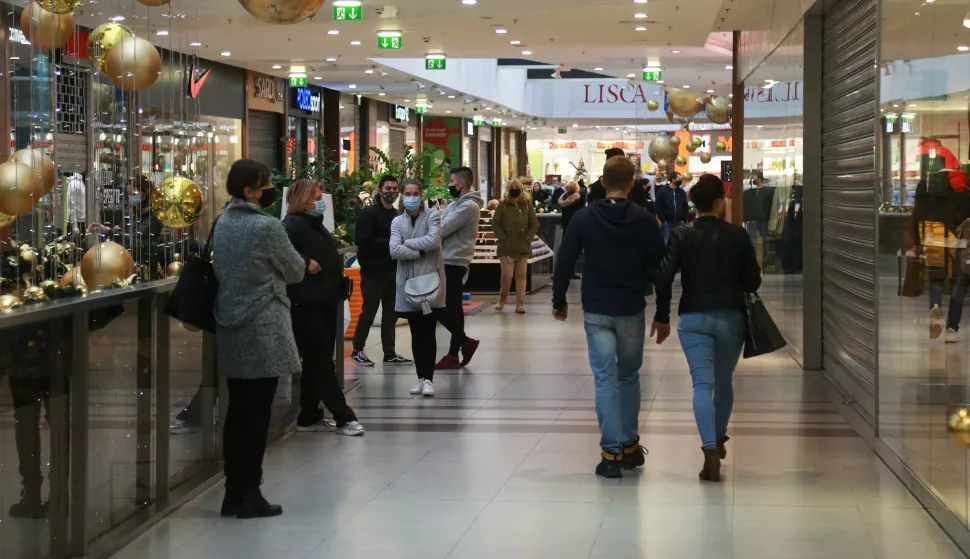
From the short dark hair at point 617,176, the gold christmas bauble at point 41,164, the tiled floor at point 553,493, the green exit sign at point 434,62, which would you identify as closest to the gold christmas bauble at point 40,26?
the gold christmas bauble at point 41,164

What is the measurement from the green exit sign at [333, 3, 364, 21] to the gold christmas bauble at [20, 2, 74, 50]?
31.1ft

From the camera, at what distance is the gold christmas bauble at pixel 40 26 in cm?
468

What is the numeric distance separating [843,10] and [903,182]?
10.5 feet

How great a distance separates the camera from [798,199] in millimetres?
10219

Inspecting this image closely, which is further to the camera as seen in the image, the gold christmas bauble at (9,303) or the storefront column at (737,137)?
the storefront column at (737,137)

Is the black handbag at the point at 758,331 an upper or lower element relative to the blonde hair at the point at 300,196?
lower

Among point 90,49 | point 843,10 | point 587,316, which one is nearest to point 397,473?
point 587,316

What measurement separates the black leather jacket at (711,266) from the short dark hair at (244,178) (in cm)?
190

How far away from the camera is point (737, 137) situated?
1603 cm

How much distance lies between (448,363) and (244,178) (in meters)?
4.95

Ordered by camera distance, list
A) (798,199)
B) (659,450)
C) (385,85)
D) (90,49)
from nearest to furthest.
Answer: (90,49) → (659,450) → (798,199) → (385,85)

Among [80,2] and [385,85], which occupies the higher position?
[385,85]

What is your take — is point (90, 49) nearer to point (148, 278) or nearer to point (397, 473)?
point (148, 278)

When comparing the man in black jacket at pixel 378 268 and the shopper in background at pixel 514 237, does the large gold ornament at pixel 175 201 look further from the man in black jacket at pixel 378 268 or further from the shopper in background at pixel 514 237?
the shopper in background at pixel 514 237
